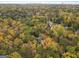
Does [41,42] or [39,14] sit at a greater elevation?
[39,14]

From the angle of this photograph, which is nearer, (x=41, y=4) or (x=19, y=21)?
(x=19, y=21)

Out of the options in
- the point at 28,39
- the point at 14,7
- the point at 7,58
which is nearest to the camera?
the point at 7,58

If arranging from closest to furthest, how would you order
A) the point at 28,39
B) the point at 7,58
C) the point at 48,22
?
1. the point at 7,58
2. the point at 28,39
3. the point at 48,22

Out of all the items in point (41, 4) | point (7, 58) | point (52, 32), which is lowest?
point (7, 58)

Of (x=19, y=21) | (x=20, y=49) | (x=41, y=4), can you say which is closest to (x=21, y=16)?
(x=19, y=21)

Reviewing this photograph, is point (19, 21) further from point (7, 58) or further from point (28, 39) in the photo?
point (7, 58)

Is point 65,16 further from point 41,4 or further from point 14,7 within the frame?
point 14,7

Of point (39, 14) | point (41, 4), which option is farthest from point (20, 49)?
point (41, 4)
